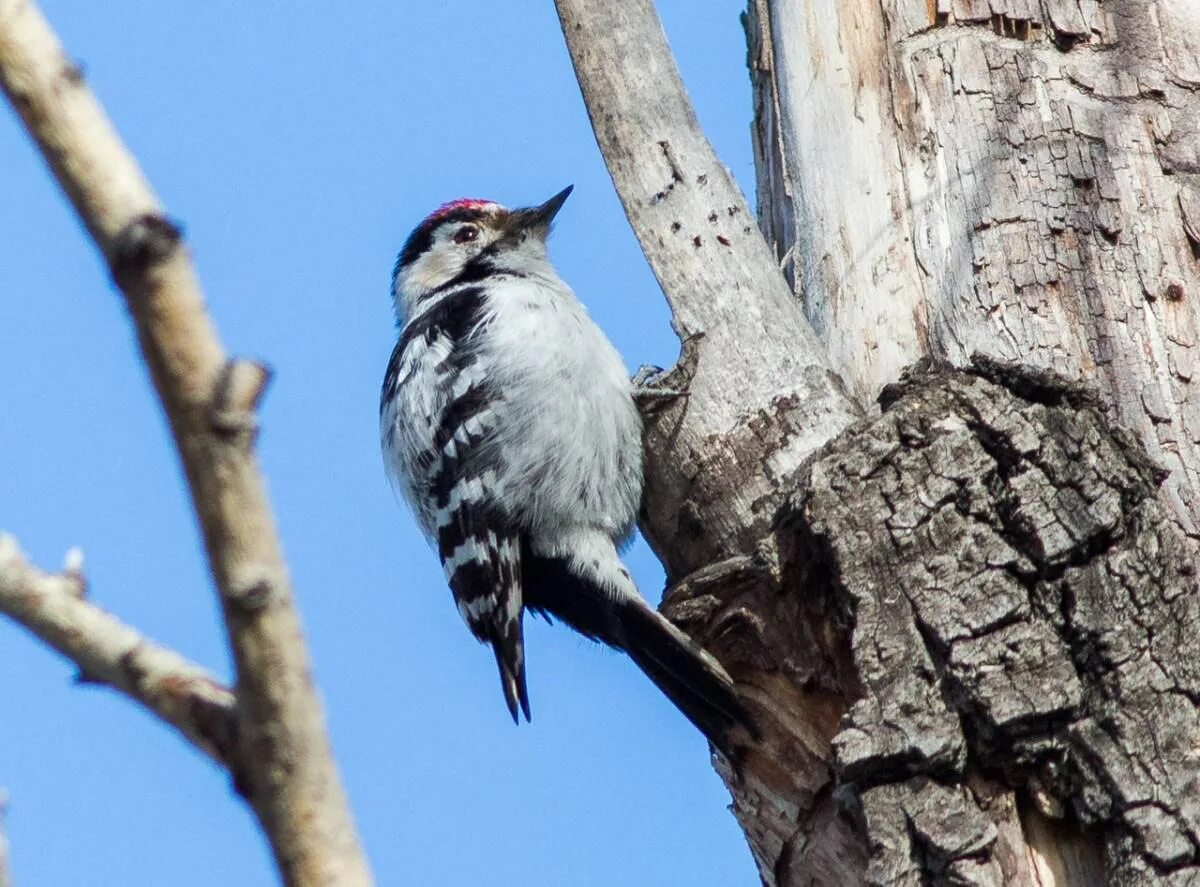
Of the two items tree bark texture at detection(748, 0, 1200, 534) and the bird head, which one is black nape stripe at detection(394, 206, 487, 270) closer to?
the bird head

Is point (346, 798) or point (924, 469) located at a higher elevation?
point (924, 469)

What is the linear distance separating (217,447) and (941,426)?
207 cm

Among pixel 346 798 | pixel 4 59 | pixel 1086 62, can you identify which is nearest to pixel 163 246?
pixel 4 59

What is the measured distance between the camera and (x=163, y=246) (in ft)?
3.61

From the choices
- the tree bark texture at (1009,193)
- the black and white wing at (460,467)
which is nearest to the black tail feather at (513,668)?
the black and white wing at (460,467)

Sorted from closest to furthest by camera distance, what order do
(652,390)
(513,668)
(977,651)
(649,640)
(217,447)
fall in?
(217,447), (977,651), (649,640), (652,390), (513,668)

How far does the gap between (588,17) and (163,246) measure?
9.91 ft

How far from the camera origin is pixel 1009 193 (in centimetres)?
347

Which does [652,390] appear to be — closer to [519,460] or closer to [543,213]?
[519,460]

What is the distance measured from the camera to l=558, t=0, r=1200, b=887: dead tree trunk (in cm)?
261

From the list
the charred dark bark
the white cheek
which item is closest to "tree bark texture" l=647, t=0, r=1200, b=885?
the charred dark bark

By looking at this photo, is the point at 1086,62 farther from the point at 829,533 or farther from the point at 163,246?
the point at 163,246

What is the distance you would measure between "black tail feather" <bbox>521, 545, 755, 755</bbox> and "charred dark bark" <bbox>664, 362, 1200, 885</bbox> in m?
0.10

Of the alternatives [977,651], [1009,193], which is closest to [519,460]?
[1009,193]
